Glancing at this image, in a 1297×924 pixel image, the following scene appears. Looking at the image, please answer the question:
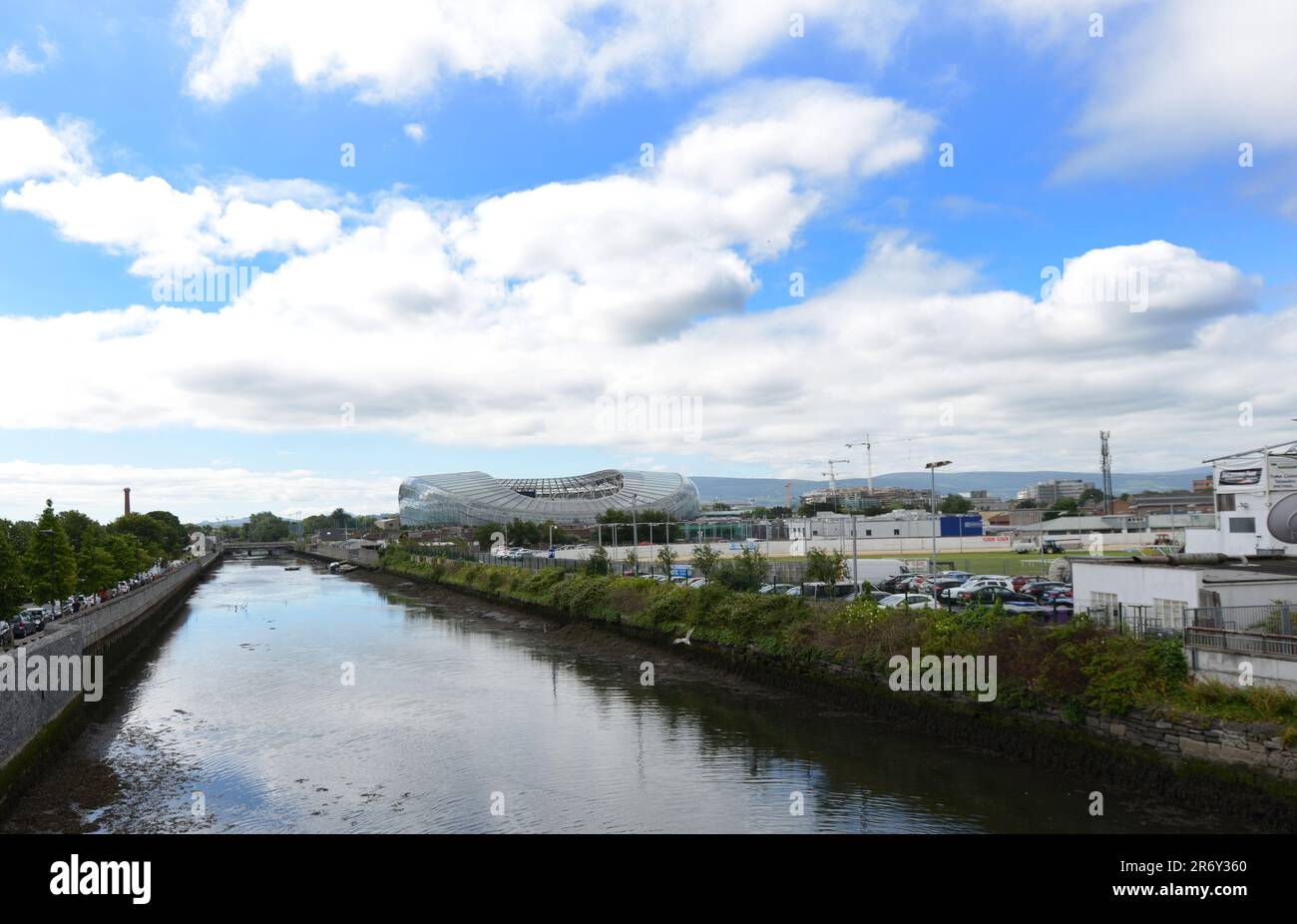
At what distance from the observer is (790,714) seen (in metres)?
20.3

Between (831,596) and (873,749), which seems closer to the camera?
(873,749)

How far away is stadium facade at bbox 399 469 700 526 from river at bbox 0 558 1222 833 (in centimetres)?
10755

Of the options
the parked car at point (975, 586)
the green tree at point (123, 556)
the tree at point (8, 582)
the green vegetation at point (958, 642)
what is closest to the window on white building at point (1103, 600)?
the green vegetation at point (958, 642)

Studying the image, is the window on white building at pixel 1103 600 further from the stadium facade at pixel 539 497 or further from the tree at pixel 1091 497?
the tree at pixel 1091 497

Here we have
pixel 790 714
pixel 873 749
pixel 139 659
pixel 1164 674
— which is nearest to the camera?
pixel 1164 674

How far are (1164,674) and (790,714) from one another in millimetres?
8394

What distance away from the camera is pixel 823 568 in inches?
1112

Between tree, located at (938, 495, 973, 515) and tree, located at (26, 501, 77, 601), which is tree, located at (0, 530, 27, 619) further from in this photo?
tree, located at (938, 495, 973, 515)

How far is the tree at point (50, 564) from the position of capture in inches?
1300

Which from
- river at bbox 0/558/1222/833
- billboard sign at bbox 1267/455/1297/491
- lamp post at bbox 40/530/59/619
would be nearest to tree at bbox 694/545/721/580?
river at bbox 0/558/1222/833

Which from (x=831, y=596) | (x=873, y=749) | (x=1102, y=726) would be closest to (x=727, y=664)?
(x=831, y=596)

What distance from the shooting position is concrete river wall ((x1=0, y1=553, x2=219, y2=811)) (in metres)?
14.3

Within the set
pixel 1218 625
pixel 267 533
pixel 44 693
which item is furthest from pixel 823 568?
pixel 267 533
